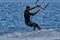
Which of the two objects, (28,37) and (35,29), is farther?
(35,29)

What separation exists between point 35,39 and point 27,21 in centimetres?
377

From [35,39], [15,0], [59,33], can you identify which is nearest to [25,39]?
[35,39]

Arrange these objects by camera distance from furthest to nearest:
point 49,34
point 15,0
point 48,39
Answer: point 15,0, point 49,34, point 48,39

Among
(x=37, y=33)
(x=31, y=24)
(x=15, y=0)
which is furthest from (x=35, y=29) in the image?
(x=15, y=0)

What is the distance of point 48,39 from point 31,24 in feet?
12.8

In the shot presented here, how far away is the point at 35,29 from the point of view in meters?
24.2

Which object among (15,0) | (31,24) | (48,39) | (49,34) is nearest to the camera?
(48,39)

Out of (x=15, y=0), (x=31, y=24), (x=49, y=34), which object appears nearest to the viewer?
(x=49, y=34)

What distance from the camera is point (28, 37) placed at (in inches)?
837

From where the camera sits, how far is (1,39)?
20.8m

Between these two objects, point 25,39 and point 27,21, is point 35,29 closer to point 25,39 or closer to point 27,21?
point 27,21

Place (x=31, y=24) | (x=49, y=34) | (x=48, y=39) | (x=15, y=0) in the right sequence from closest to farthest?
1. (x=48, y=39)
2. (x=49, y=34)
3. (x=31, y=24)
4. (x=15, y=0)

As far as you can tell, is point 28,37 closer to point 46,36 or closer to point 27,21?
point 46,36

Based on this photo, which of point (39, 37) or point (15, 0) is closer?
point (39, 37)
